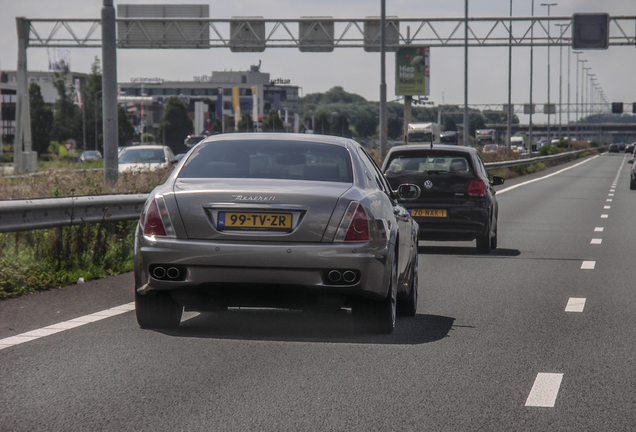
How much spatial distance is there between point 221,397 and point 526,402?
1.56m

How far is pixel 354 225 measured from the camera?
641 centimetres

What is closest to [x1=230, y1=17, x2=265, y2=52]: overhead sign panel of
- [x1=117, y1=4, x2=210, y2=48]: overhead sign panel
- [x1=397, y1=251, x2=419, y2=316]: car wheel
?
[x1=117, y1=4, x2=210, y2=48]: overhead sign panel

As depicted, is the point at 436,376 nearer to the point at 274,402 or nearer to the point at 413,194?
the point at 274,402

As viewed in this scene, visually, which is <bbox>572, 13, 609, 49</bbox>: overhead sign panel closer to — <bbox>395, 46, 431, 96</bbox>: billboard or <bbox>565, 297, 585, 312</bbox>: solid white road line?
<bbox>565, 297, 585, 312</bbox>: solid white road line

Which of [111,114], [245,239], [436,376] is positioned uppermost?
[111,114]

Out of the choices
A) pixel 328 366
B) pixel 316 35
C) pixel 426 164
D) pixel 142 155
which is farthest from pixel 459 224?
pixel 316 35

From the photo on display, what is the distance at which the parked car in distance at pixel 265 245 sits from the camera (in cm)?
626

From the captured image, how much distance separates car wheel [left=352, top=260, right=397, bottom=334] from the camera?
22.2 feet

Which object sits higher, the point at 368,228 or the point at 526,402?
the point at 368,228

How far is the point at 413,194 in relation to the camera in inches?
339

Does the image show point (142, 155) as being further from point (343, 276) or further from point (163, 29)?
point (163, 29)

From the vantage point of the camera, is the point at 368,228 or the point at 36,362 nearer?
the point at 36,362

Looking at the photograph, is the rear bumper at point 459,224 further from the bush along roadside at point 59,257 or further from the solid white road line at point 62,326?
the solid white road line at point 62,326

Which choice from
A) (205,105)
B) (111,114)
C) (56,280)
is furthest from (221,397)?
(205,105)
